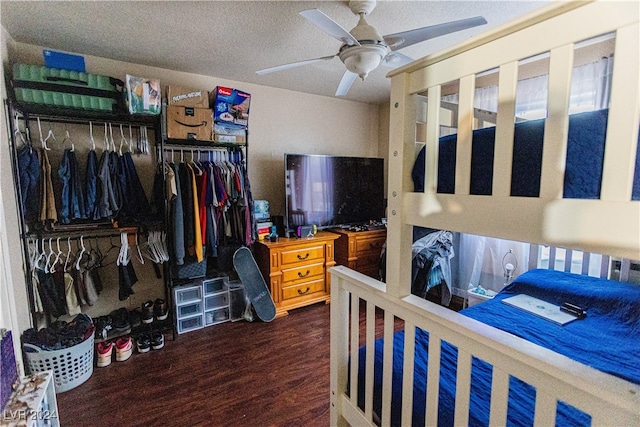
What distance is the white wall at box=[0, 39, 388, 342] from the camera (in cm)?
202

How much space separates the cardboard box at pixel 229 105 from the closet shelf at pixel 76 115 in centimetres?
51

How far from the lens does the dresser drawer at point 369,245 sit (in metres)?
3.29

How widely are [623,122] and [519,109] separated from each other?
2.51 m

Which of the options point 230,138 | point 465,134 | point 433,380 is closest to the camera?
point 465,134

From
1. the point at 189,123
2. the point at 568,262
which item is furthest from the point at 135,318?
the point at 568,262

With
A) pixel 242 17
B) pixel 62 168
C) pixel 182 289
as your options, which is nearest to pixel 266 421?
pixel 182 289

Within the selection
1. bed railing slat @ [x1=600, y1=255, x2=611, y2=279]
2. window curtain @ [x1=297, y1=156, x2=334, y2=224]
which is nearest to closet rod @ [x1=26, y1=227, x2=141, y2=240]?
window curtain @ [x1=297, y1=156, x2=334, y2=224]

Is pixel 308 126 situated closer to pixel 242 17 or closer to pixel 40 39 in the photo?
pixel 242 17

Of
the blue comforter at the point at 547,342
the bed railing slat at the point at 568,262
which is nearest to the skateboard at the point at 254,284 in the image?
the blue comforter at the point at 547,342

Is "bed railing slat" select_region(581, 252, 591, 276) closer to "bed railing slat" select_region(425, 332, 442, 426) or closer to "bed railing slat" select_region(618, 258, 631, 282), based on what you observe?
"bed railing slat" select_region(618, 258, 631, 282)

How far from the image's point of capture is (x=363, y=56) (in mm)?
1646

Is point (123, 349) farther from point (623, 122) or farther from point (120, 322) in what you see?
point (623, 122)

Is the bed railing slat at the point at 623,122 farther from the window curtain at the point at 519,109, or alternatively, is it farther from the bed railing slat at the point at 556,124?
the window curtain at the point at 519,109

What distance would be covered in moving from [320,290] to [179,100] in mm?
2262
